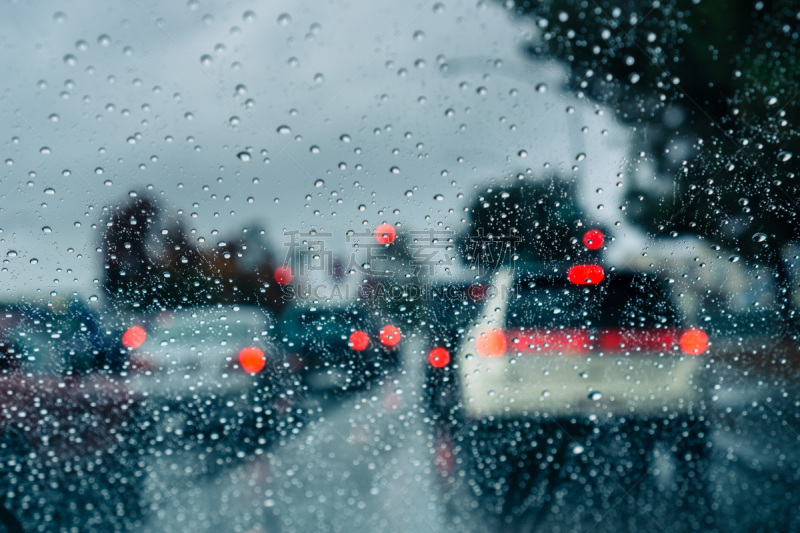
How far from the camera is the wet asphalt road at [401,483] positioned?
145 cm

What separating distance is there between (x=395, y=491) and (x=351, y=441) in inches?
8.4

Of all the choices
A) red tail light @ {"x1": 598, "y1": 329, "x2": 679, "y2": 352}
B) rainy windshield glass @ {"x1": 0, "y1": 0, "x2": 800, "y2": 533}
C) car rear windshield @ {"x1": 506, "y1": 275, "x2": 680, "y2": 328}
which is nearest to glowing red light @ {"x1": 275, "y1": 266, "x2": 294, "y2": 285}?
rainy windshield glass @ {"x1": 0, "y1": 0, "x2": 800, "y2": 533}

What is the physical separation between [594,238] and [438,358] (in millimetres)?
661

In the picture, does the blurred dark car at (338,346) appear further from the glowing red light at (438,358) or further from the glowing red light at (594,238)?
the glowing red light at (594,238)

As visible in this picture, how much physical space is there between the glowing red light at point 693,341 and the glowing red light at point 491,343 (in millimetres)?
607

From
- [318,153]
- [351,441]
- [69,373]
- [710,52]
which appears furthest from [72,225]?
[710,52]

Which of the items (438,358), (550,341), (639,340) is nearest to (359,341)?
(438,358)

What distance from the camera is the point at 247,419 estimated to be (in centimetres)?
152

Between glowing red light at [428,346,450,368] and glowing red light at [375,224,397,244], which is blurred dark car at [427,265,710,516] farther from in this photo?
glowing red light at [375,224,397,244]

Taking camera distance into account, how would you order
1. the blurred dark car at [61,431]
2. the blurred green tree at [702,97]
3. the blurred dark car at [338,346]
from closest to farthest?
the blurred green tree at [702,97], the blurred dark car at [61,431], the blurred dark car at [338,346]

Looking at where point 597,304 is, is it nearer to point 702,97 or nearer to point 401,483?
point 702,97

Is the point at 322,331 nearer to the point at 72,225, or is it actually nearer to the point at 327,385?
the point at 327,385

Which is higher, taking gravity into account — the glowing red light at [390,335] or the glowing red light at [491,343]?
the glowing red light at [390,335]

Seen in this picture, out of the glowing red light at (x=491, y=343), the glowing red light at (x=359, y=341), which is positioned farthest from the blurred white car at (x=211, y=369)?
the glowing red light at (x=491, y=343)
